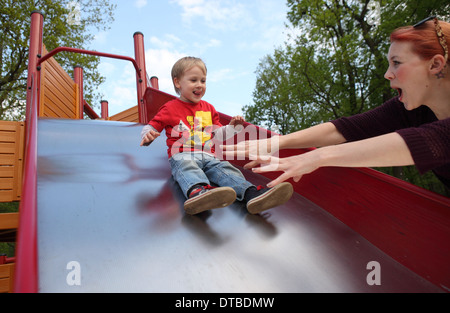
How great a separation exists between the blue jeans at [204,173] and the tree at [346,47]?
8019 mm

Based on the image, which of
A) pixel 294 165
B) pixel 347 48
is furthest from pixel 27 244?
pixel 347 48

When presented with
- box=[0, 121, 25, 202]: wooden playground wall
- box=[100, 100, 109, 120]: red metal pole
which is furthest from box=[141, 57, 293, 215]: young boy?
box=[100, 100, 109, 120]: red metal pole

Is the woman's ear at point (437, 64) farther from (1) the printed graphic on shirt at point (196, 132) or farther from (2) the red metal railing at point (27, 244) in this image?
(2) the red metal railing at point (27, 244)

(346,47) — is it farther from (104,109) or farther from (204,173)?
(204,173)

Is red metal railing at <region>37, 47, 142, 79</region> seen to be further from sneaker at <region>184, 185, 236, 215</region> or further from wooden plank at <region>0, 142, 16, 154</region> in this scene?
sneaker at <region>184, 185, 236, 215</region>

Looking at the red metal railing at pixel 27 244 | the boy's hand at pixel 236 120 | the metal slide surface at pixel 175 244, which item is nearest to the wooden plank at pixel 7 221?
the metal slide surface at pixel 175 244

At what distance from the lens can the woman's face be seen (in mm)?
1346

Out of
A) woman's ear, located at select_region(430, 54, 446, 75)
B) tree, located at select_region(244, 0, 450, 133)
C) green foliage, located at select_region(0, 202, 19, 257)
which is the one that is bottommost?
green foliage, located at select_region(0, 202, 19, 257)

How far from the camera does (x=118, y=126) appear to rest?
308 centimetres

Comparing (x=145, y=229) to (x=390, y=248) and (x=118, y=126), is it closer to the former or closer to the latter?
(x=390, y=248)

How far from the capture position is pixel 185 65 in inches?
89.9

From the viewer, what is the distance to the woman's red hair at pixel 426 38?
51.3 inches

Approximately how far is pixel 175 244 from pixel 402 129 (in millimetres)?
969
